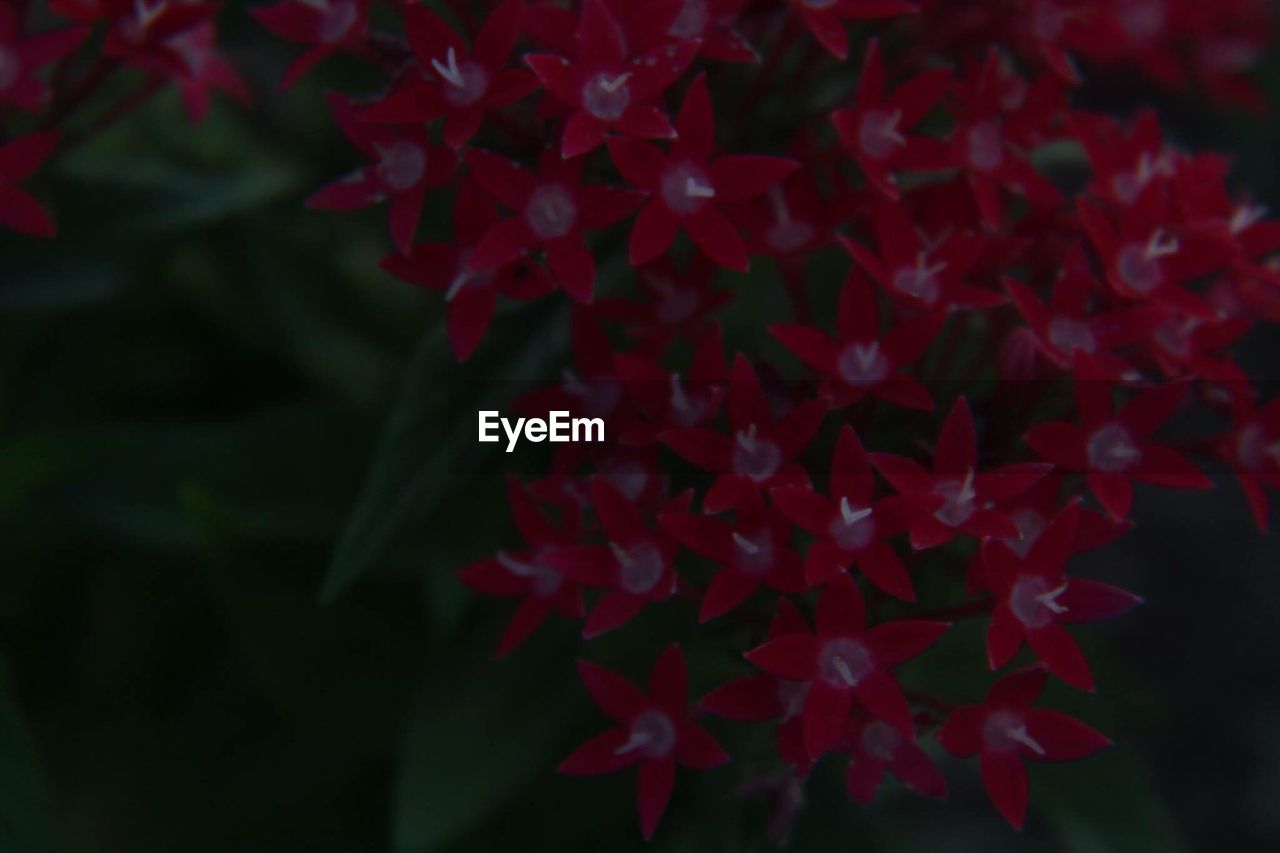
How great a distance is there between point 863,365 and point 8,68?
667 mm

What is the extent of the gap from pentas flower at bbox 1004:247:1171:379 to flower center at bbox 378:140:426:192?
0.40 m

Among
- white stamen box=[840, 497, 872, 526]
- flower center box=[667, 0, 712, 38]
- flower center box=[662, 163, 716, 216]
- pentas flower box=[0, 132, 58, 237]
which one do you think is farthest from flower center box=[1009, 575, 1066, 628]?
pentas flower box=[0, 132, 58, 237]

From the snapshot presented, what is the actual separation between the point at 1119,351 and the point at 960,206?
16 cm

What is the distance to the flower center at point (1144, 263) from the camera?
882 mm

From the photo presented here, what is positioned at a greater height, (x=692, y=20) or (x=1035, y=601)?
(x=692, y=20)

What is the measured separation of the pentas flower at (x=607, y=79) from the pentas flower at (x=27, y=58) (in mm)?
400

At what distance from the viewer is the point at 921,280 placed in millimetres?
865

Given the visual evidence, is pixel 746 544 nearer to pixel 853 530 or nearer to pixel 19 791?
pixel 853 530

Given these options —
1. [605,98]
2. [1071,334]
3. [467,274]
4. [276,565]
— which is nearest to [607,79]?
[605,98]

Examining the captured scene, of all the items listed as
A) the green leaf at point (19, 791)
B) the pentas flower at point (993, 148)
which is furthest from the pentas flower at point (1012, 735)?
the green leaf at point (19, 791)

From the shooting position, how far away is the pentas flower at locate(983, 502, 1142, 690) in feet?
2.47

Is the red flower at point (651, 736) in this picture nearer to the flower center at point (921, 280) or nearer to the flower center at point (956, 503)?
the flower center at point (956, 503)

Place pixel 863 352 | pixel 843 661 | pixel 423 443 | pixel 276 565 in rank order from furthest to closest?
pixel 276 565, pixel 423 443, pixel 863 352, pixel 843 661

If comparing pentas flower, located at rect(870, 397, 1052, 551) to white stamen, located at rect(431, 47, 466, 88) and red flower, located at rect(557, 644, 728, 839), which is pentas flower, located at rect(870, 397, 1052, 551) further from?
white stamen, located at rect(431, 47, 466, 88)
